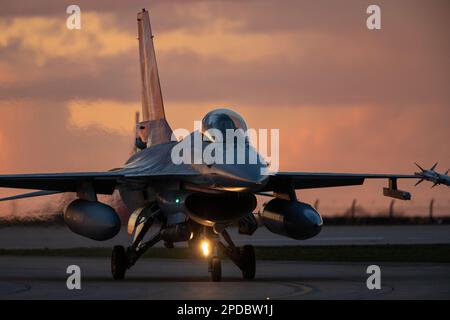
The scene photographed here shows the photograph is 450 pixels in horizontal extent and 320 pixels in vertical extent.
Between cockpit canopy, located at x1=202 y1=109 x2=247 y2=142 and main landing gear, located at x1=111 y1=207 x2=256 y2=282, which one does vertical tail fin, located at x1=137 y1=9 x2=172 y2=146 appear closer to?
main landing gear, located at x1=111 y1=207 x2=256 y2=282

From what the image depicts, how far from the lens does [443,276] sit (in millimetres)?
23656

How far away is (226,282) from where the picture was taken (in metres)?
23.0

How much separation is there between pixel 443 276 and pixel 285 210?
3.56m

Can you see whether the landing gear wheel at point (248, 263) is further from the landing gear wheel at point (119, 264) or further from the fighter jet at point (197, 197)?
the landing gear wheel at point (119, 264)

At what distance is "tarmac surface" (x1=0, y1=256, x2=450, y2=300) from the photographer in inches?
763

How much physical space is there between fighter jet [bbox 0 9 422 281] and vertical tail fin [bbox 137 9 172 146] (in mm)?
1178

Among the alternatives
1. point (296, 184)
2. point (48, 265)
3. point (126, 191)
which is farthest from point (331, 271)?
point (48, 265)

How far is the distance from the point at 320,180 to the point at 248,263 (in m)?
3.14

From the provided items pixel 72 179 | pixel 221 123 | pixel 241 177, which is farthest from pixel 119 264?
pixel 241 177

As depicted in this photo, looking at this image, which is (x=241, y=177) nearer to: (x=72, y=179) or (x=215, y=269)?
(x=215, y=269)

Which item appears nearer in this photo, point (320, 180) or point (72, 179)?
point (72, 179)

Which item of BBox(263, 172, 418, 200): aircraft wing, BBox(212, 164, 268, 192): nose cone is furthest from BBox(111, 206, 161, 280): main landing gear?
BBox(212, 164, 268, 192): nose cone

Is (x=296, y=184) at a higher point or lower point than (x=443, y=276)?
higher
